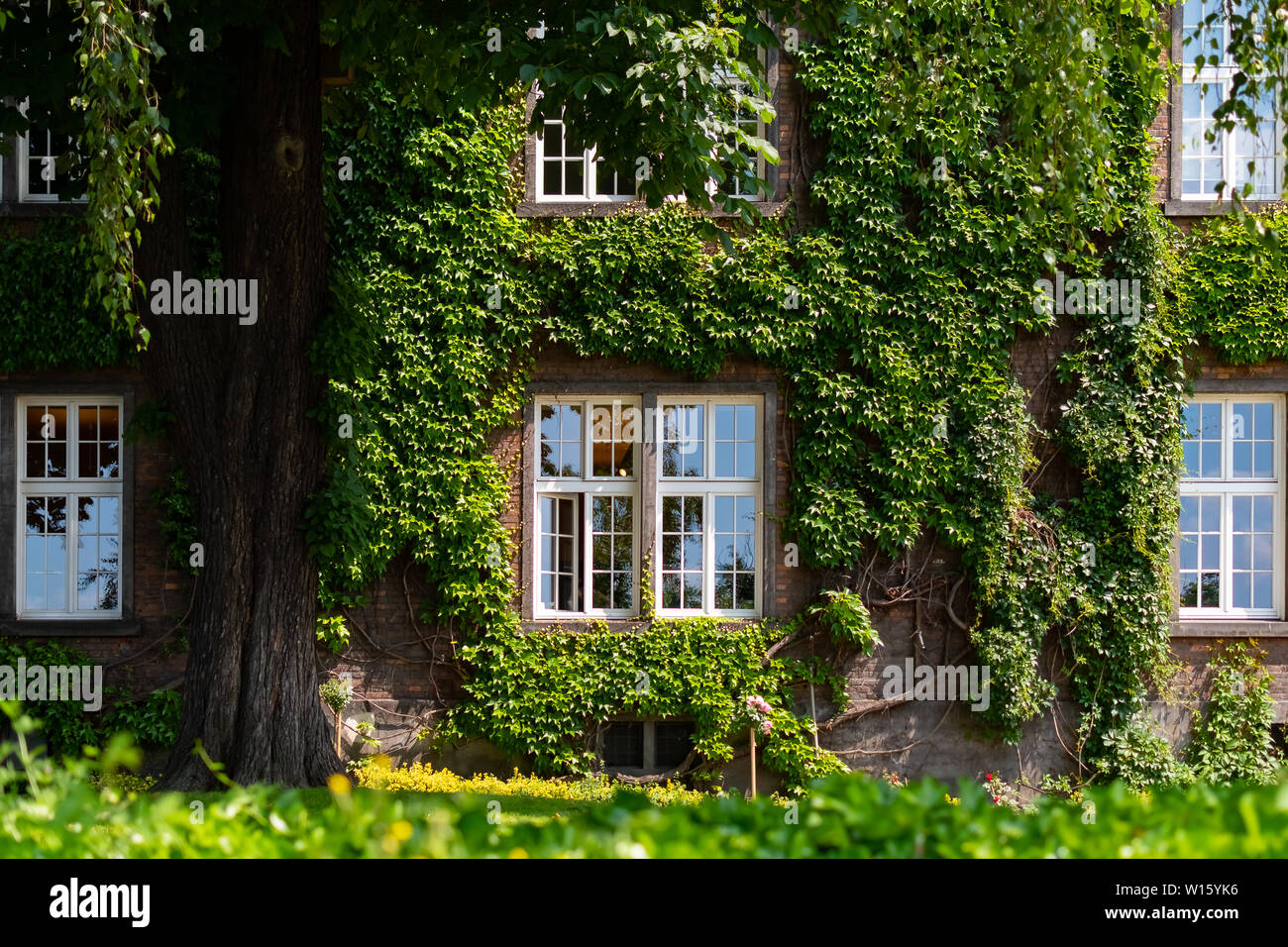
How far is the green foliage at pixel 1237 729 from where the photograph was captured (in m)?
9.69

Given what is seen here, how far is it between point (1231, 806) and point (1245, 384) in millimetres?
8907

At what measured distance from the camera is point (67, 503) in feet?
33.9

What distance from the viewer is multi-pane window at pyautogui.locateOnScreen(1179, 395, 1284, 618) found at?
399 inches

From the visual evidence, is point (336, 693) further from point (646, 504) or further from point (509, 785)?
point (646, 504)

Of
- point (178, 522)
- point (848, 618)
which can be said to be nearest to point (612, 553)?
point (848, 618)

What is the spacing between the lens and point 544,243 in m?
10.0

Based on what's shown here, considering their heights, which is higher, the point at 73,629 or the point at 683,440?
the point at 683,440

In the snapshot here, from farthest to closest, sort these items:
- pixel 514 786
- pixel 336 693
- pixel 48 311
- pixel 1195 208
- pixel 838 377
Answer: pixel 1195 208, pixel 48 311, pixel 838 377, pixel 336 693, pixel 514 786

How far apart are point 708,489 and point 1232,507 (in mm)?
4883

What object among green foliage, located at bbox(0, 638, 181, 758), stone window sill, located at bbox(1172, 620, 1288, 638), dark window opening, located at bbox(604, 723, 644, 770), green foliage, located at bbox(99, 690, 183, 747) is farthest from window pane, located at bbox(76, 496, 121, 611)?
stone window sill, located at bbox(1172, 620, 1288, 638)

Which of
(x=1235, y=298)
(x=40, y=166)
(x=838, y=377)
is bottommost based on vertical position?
(x=838, y=377)

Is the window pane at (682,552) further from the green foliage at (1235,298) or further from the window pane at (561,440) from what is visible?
the green foliage at (1235,298)
